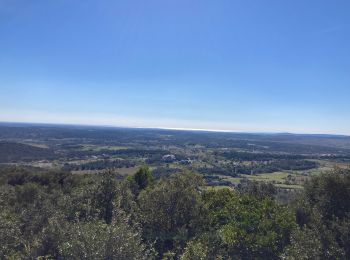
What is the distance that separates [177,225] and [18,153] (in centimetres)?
12504

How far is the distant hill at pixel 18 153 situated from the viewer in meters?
125

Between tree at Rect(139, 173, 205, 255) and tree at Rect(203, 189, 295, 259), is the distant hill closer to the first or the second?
tree at Rect(139, 173, 205, 255)

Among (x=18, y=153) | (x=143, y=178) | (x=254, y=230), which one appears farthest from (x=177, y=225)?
(x=18, y=153)

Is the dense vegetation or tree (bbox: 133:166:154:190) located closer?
the dense vegetation

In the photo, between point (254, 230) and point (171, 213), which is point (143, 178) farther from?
point (254, 230)

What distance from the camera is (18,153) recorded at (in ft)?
438

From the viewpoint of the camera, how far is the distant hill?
124562 millimetres

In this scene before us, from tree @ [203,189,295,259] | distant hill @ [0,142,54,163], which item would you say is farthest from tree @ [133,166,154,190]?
distant hill @ [0,142,54,163]

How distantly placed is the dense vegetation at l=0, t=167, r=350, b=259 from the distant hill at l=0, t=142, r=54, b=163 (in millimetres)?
99796

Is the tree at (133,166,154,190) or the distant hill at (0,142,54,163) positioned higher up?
the tree at (133,166,154,190)

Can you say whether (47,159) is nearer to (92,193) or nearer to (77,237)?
(92,193)

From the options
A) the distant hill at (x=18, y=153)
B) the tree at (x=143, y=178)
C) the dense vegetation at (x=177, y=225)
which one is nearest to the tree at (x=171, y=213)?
the dense vegetation at (x=177, y=225)

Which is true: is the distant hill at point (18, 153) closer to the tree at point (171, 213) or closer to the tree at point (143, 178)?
the tree at point (143, 178)

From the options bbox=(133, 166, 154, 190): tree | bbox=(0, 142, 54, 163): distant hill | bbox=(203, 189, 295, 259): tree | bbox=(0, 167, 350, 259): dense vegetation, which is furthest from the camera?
bbox=(0, 142, 54, 163): distant hill
